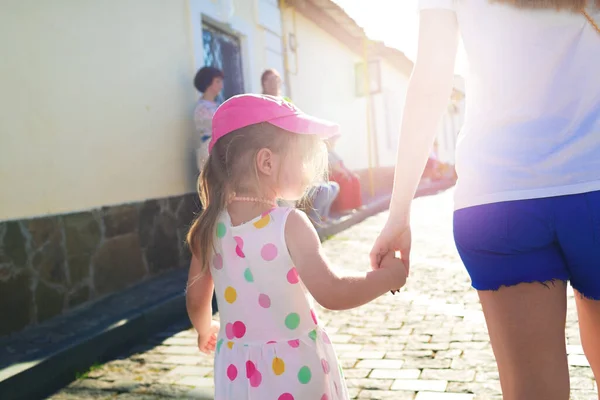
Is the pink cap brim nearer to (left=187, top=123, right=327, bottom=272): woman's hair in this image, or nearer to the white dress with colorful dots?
(left=187, top=123, right=327, bottom=272): woman's hair

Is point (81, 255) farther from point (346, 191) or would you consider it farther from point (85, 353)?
point (346, 191)

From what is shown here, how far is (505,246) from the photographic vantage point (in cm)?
136

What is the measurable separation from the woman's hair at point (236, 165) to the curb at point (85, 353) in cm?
160

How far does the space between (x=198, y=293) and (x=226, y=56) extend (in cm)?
696

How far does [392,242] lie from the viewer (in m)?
1.71

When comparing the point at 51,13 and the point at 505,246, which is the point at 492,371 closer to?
the point at 505,246

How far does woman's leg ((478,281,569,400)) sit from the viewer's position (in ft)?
4.47

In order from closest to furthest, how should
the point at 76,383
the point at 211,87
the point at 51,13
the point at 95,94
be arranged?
the point at 76,383 → the point at 51,13 → the point at 95,94 → the point at 211,87

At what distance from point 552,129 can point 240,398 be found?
1.07 metres

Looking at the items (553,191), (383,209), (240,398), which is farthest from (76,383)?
(383,209)

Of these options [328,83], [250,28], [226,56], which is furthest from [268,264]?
[328,83]

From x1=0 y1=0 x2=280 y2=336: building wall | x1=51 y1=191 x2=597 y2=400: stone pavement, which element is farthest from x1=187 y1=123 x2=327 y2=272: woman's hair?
x1=0 y1=0 x2=280 y2=336: building wall

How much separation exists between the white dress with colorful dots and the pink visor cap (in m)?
0.26

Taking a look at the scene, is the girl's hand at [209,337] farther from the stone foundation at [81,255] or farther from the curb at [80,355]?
the stone foundation at [81,255]
